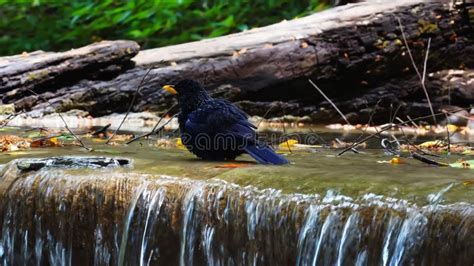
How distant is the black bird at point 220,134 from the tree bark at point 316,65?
379 centimetres

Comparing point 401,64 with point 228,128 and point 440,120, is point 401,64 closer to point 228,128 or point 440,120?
point 440,120

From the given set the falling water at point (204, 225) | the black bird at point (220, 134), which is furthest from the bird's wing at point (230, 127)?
the falling water at point (204, 225)

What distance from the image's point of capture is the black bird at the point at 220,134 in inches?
163

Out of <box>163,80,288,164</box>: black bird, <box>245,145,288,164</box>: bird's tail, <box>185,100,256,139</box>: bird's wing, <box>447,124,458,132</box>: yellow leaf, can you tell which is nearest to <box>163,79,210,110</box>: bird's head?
<box>163,80,288,164</box>: black bird

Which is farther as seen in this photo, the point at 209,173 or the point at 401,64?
the point at 401,64

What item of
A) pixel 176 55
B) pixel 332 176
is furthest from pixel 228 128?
pixel 176 55

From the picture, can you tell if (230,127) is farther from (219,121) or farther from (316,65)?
(316,65)

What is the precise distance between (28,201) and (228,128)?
1.17 m

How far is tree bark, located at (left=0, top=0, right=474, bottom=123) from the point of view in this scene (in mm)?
8328

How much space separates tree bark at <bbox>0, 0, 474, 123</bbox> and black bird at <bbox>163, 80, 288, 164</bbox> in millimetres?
3790

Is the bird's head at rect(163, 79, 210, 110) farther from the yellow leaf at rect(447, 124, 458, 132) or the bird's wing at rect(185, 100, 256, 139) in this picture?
the yellow leaf at rect(447, 124, 458, 132)

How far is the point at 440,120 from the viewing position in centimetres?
835

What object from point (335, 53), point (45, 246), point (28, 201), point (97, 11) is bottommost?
point (45, 246)

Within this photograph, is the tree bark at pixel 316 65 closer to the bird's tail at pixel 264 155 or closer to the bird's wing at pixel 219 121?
the bird's wing at pixel 219 121
